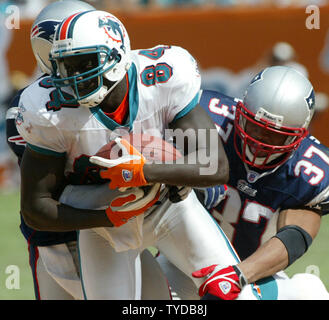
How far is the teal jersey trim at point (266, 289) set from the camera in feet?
10.0

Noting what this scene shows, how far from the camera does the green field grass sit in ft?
15.7

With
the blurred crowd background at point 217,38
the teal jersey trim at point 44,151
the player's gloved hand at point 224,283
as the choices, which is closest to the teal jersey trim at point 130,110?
the teal jersey trim at point 44,151

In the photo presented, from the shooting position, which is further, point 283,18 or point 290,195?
point 283,18

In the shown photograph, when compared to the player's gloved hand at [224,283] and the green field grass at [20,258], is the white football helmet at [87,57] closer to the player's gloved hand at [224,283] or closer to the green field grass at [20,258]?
the player's gloved hand at [224,283]

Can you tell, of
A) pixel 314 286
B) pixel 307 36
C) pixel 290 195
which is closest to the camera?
pixel 314 286

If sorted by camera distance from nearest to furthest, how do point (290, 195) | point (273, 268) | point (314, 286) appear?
point (314, 286) < point (273, 268) < point (290, 195)

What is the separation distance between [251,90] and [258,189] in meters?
0.49

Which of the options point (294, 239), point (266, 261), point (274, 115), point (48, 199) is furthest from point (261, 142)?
point (48, 199)

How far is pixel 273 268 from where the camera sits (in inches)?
127

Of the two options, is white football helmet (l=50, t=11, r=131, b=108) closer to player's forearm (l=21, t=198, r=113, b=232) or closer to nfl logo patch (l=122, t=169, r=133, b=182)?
nfl logo patch (l=122, t=169, r=133, b=182)

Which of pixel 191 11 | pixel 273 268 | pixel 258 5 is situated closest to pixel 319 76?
pixel 258 5

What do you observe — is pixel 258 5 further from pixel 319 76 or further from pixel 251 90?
pixel 251 90

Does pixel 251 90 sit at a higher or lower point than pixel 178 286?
higher

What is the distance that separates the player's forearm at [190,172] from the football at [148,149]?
0.25 feet
